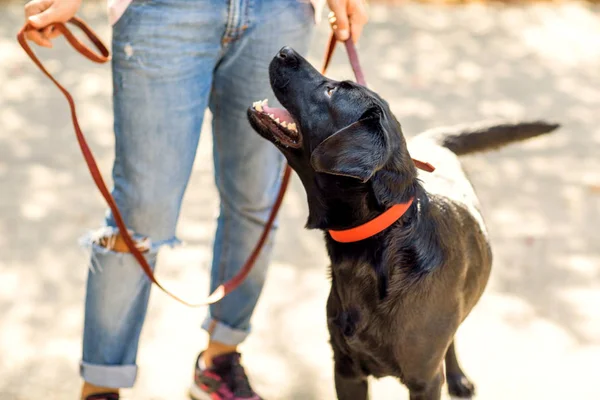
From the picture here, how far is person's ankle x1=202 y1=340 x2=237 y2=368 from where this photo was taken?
9.76 ft

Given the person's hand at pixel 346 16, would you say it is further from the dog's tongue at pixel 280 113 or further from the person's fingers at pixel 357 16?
the dog's tongue at pixel 280 113

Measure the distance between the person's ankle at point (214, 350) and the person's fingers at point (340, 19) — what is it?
1.19 meters

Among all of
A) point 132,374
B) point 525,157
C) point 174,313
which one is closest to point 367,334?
point 132,374

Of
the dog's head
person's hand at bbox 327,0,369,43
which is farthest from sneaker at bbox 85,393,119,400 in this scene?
person's hand at bbox 327,0,369,43

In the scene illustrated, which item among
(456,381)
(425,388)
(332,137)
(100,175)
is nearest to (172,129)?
(100,175)

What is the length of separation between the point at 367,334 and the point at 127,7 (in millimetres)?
1139

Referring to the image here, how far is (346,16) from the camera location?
2510 millimetres

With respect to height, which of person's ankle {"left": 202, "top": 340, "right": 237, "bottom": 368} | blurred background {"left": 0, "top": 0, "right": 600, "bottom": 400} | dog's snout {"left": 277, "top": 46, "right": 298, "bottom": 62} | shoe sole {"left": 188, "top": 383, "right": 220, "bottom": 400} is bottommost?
blurred background {"left": 0, "top": 0, "right": 600, "bottom": 400}

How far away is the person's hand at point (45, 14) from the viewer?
2.22m

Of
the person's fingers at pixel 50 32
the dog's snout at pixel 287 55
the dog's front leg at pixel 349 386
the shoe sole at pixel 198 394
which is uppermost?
the person's fingers at pixel 50 32

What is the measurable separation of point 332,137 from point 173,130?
61cm

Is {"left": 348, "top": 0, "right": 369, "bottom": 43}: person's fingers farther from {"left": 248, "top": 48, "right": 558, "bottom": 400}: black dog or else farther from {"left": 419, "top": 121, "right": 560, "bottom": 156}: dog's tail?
{"left": 419, "top": 121, "right": 560, "bottom": 156}: dog's tail

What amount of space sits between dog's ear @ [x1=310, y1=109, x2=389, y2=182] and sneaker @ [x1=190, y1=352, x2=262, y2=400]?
1.18 metres

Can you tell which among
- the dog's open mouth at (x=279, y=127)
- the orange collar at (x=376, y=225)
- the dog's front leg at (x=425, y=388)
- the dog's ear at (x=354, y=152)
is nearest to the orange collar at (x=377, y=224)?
the orange collar at (x=376, y=225)
